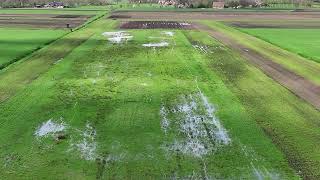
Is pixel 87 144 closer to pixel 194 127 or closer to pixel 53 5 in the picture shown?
pixel 194 127

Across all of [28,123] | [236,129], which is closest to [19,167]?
[28,123]

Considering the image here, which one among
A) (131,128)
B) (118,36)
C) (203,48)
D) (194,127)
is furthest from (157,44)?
(131,128)

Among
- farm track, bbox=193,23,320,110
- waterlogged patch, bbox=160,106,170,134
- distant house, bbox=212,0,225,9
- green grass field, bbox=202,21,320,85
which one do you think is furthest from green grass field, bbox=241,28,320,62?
distant house, bbox=212,0,225,9

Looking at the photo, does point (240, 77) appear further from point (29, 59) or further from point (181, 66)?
point (29, 59)

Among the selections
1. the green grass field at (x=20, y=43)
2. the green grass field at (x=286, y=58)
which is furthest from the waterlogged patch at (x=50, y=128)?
the green grass field at (x=286, y=58)

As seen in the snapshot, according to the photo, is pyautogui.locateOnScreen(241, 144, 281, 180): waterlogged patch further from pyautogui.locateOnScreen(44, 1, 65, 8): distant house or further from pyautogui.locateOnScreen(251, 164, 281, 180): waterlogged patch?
pyautogui.locateOnScreen(44, 1, 65, 8): distant house

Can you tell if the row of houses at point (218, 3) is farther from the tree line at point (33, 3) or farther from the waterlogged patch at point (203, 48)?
the waterlogged patch at point (203, 48)
